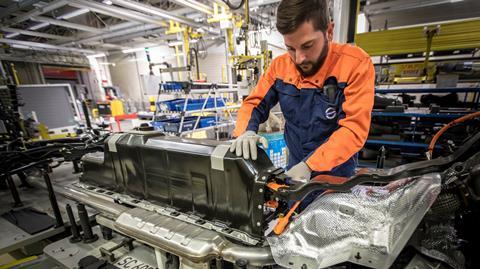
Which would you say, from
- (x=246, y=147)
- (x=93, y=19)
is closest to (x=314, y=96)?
(x=246, y=147)

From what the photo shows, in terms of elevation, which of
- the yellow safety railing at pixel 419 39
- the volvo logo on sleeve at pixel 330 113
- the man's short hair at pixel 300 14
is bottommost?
the volvo logo on sleeve at pixel 330 113

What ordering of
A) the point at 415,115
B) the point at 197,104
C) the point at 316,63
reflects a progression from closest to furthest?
the point at 316,63 → the point at 415,115 → the point at 197,104

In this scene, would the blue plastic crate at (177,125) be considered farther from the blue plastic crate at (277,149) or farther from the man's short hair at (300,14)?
the man's short hair at (300,14)

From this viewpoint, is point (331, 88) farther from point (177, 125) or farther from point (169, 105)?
point (169, 105)

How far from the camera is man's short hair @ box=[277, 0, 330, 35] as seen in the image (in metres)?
0.92

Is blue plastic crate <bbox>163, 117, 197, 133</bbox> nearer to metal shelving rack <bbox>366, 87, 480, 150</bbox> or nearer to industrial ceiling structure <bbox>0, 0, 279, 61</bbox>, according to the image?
industrial ceiling structure <bbox>0, 0, 279, 61</bbox>

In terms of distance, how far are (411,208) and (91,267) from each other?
153 centimetres

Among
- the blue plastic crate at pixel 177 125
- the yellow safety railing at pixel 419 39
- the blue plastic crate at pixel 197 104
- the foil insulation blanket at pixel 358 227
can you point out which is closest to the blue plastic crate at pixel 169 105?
the blue plastic crate at pixel 197 104

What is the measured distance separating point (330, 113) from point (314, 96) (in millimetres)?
131

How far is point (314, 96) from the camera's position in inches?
47.7

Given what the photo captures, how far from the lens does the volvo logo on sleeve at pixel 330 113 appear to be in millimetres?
1164

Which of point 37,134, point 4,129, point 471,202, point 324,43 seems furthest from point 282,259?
point 37,134

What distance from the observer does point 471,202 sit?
0.74m

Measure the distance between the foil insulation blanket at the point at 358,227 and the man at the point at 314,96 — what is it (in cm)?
18
